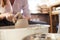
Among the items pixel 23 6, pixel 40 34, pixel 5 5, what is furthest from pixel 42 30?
pixel 23 6

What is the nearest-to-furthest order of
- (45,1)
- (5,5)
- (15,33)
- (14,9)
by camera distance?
1. (15,33)
2. (5,5)
3. (14,9)
4. (45,1)

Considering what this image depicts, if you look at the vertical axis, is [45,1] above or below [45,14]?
above

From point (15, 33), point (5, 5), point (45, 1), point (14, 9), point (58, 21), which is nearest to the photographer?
point (15, 33)

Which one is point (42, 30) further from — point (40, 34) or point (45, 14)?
point (45, 14)

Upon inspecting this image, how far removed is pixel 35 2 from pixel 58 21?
80 centimetres

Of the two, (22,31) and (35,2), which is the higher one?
(35,2)

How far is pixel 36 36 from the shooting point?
34 centimetres

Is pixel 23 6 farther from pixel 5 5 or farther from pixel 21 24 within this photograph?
pixel 21 24

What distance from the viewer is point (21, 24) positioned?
1.25ft

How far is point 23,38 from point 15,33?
3cm

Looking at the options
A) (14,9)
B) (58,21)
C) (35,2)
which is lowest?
(58,21)

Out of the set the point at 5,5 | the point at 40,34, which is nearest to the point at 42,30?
the point at 40,34

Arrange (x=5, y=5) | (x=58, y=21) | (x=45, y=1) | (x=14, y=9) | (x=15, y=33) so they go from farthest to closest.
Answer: (x=45, y=1) → (x=58, y=21) → (x=14, y=9) → (x=5, y=5) → (x=15, y=33)

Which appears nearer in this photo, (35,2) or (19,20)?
(19,20)
